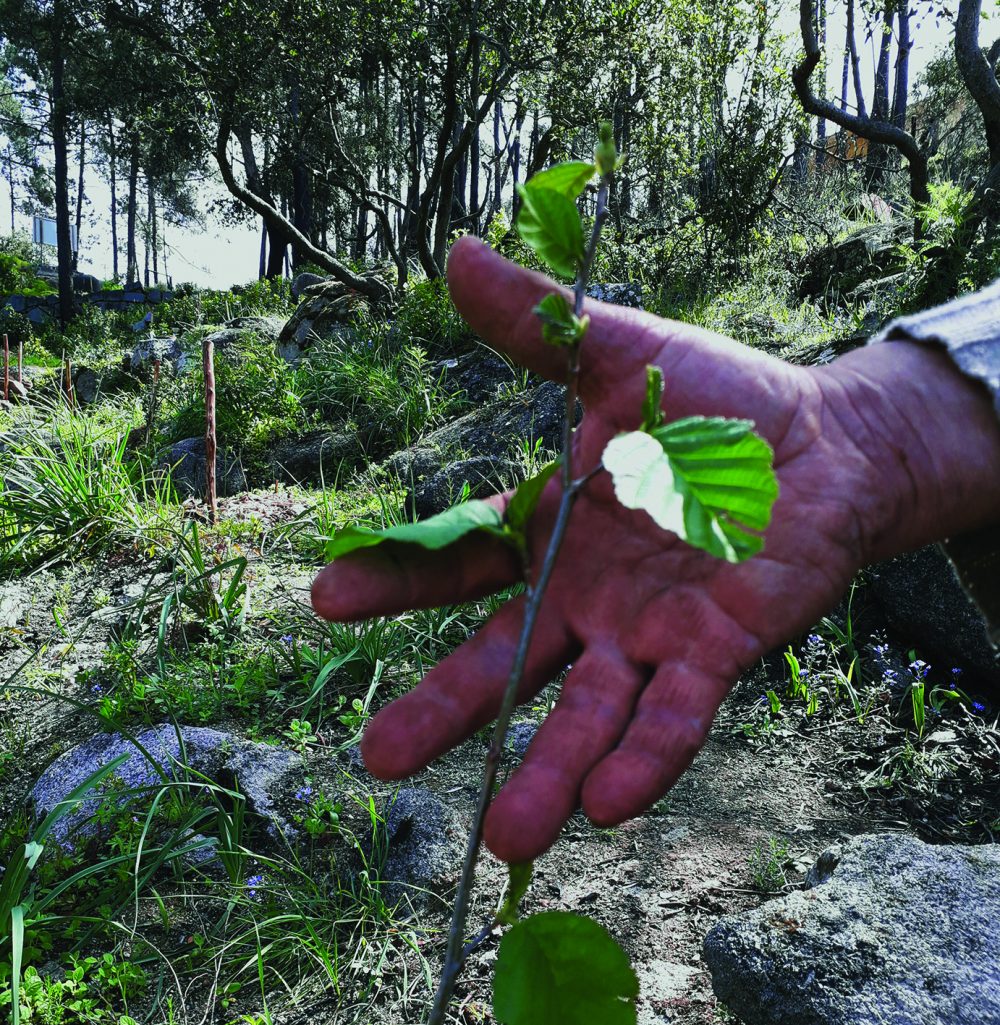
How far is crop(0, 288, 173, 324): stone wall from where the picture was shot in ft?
72.2

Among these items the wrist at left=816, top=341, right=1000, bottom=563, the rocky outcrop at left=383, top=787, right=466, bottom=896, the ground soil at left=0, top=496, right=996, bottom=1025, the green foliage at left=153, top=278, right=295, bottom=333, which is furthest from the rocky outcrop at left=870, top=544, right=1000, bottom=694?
the green foliage at left=153, top=278, right=295, bottom=333

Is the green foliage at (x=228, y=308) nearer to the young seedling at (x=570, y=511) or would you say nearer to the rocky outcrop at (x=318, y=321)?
the rocky outcrop at (x=318, y=321)

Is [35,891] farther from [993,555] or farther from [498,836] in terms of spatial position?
[993,555]

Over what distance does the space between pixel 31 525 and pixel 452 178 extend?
20.8 feet

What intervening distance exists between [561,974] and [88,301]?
26.5 metres

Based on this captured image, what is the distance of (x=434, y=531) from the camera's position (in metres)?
0.75

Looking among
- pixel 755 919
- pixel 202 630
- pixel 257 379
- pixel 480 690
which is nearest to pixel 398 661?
pixel 202 630

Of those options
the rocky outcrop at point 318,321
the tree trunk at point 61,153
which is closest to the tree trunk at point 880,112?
the rocky outcrop at point 318,321

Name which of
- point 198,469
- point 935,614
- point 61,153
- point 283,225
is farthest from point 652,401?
point 61,153

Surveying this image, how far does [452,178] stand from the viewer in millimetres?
8922

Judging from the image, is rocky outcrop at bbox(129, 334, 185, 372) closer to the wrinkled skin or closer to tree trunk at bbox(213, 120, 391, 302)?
tree trunk at bbox(213, 120, 391, 302)

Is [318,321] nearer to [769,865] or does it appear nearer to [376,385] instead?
[376,385]

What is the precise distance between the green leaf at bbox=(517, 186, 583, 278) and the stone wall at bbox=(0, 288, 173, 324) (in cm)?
2306

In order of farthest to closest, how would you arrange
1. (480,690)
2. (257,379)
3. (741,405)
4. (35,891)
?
1. (257,379)
2. (35,891)
3. (741,405)
4. (480,690)
